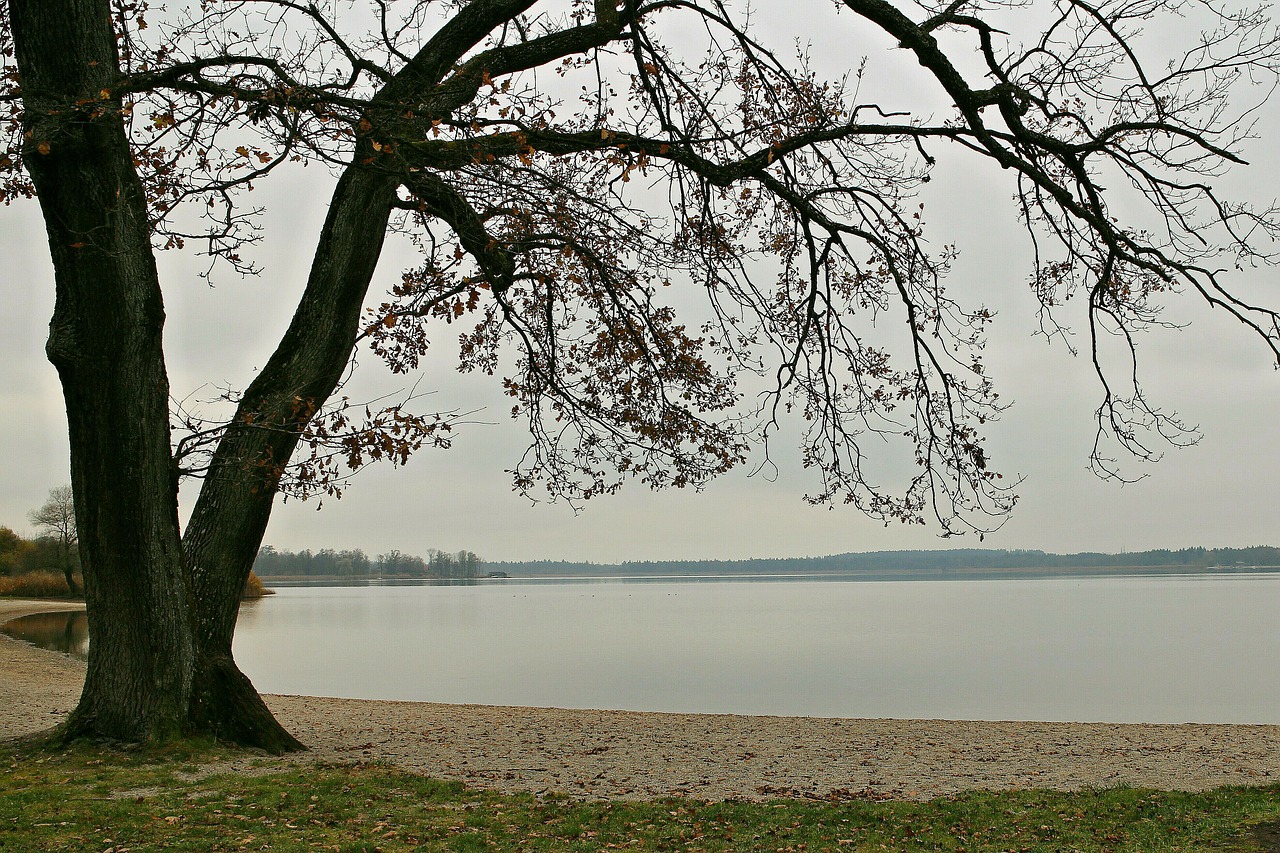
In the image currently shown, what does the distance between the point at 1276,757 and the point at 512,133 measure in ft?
34.0

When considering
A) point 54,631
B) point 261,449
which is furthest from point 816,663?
point 54,631

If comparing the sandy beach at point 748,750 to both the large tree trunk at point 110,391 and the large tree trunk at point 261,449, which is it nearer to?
the large tree trunk at point 261,449

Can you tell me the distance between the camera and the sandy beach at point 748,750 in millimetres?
8938

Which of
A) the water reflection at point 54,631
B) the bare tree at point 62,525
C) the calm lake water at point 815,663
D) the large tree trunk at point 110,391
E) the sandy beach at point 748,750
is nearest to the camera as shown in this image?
the large tree trunk at point 110,391

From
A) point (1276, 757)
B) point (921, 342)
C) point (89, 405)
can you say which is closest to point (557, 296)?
point (921, 342)

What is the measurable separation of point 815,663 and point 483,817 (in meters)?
22.9

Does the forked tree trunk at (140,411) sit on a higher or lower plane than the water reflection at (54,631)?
higher

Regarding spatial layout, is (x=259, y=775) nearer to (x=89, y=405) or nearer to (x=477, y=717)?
(x=89, y=405)

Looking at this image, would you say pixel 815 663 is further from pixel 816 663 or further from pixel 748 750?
pixel 748 750

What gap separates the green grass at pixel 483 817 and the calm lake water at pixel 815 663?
1163 centimetres

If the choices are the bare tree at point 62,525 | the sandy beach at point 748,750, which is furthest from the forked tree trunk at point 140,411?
the bare tree at point 62,525

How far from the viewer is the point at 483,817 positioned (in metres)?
7.06

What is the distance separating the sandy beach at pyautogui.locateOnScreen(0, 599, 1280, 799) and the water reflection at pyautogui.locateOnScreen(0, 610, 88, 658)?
13338 millimetres

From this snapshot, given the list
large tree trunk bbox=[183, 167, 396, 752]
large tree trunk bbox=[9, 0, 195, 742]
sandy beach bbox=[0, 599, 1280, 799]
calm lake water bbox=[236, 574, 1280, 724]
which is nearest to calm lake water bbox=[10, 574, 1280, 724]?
calm lake water bbox=[236, 574, 1280, 724]
